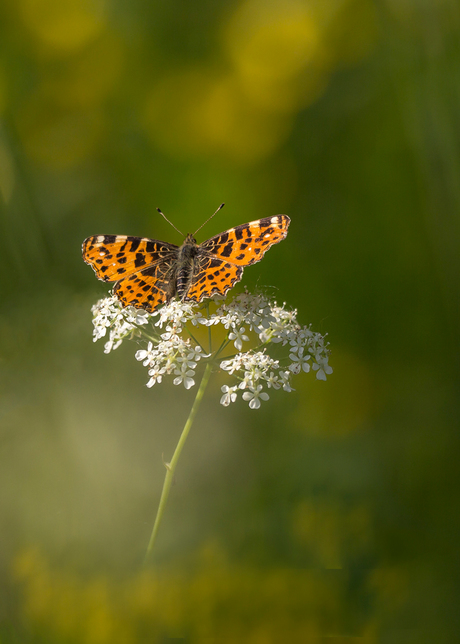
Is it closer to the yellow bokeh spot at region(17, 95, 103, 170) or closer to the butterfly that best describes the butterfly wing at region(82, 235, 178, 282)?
the butterfly

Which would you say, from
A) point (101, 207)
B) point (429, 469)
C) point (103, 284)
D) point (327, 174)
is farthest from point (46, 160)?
point (429, 469)

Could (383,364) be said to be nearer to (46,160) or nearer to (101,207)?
(101,207)

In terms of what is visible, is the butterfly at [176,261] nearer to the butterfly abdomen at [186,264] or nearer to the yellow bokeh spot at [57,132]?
the butterfly abdomen at [186,264]

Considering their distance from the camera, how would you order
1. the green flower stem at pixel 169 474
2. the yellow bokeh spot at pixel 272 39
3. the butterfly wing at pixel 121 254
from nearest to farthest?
the green flower stem at pixel 169 474 < the butterfly wing at pixel 121 254 < the yellow bokeh spot at pixel 272 39

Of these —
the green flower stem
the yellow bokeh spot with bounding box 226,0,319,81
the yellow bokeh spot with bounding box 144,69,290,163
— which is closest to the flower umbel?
→ the green flower stem

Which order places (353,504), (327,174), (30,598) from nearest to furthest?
(30,598)
(353,504)
(327,174)

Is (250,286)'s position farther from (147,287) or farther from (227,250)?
(147,287)

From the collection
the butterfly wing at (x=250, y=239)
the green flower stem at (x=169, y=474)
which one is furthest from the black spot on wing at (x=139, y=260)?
the green flower stem at (x=169, y=474)
